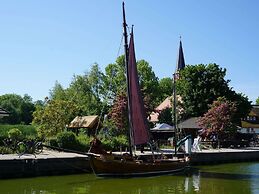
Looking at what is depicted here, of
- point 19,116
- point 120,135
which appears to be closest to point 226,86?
point 120,135

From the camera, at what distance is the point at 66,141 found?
115 feet

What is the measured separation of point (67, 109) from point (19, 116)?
60460mm

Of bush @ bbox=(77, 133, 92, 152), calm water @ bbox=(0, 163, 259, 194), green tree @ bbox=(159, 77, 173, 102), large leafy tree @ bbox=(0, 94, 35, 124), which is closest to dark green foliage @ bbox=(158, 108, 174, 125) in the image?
green tree @ bbox=(159, 77, 173, 102)

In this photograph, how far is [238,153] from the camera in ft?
134

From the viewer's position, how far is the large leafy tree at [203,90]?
58.0 meters

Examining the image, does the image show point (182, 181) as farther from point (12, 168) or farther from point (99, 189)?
point (12, 168)

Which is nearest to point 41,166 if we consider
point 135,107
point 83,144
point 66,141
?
point 135,107

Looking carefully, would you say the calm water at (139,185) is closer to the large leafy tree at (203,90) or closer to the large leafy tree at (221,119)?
the large leafy tree at (221,119)

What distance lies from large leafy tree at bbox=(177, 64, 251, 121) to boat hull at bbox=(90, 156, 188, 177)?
30.3m

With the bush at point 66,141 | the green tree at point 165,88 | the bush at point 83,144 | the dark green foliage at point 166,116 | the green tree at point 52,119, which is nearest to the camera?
the bush at point 66,141

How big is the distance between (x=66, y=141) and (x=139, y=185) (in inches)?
448

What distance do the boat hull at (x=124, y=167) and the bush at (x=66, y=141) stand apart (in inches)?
335

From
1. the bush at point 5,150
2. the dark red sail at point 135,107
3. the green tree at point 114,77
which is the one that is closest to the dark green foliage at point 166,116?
the green tree at point 114,77

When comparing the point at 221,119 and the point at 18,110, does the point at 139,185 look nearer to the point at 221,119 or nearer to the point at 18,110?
the point at 221,119
